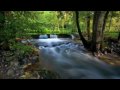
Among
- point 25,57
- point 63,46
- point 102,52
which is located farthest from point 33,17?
point 63,46

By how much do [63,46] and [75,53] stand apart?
3.94 feet

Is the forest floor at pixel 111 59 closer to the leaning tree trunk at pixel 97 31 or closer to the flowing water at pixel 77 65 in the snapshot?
the flowing water at pixel 77 65

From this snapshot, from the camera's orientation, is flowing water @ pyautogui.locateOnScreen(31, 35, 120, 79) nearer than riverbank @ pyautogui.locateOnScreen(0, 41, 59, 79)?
No

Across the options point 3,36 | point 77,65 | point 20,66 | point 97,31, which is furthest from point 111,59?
point 3,36

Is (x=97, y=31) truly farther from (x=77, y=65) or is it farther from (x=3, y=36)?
(x=3, y=36)

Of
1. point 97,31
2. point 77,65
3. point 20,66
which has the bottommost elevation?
point 77,65

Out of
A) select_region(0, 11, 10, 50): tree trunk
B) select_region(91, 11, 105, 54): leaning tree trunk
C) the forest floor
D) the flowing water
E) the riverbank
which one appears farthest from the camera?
select_region(91, 11, 105, 54): leaning tree trunk

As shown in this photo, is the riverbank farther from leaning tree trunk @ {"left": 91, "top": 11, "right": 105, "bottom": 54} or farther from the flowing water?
leaning tree trunk @ {"left": 91, "top": 11, "right": 105, "bottom": 54}

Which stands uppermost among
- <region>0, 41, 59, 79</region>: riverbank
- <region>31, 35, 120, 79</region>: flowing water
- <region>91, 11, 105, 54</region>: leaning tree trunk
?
<region>91, 11, 105, 54</region>: leaning tree trunk

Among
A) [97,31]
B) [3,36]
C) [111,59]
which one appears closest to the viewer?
[3,36]

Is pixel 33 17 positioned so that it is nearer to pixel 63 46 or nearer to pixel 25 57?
pixel 25 57

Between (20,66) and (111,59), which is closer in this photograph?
(20,66)

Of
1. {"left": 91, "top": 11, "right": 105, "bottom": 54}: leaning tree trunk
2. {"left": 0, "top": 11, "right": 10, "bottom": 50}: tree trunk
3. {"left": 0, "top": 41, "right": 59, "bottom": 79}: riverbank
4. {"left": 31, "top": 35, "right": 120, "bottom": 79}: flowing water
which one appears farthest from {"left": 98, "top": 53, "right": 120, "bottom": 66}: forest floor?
{"left": 0, "top": 11, "right": 10, "bottom": 50}: tree trunk

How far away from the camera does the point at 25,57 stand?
205 inches
